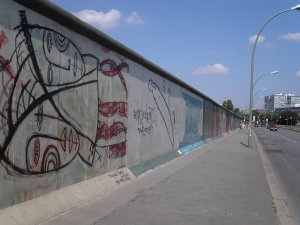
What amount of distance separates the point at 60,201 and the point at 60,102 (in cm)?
152

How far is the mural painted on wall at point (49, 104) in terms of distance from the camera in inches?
243

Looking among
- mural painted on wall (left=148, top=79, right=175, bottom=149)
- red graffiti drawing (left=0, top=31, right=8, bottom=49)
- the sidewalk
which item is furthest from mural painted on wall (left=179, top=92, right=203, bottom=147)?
red graffiti drawing (left=0, top=31, right=8, bottom=49)

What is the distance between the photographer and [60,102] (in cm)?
759

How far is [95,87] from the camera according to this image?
361 inches

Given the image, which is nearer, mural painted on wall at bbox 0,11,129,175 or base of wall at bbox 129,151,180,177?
mural painted on wall at bbox 0,11,129,175

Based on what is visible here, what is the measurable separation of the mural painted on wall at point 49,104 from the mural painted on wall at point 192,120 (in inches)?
444

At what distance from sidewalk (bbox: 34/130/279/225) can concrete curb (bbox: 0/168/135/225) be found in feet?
0.43

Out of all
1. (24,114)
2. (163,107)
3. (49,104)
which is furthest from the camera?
(163,107)

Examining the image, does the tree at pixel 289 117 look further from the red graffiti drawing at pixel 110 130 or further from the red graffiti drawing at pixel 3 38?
the red graffiti drawing at pixel 3 38

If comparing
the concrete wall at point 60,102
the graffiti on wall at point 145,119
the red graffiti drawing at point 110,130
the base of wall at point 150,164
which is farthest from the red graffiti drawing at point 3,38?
the graffiti on wall at point 145,119

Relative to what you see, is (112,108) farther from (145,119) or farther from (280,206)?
(280,206)

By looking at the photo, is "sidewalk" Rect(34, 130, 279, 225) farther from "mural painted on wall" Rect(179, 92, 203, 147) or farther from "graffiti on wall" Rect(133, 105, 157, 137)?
"mural painted on wall" Rect(179, 92, 203, 147)

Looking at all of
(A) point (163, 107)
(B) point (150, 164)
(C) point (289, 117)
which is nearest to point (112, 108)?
(B) point (150, 164)

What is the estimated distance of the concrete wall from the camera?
6168 millimetres
